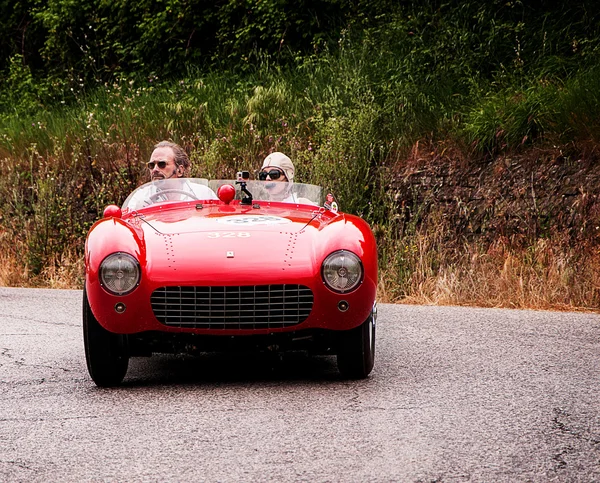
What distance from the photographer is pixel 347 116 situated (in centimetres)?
1508

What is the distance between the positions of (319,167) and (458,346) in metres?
6.32

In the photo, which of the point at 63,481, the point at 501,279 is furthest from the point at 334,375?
the point at 501,279

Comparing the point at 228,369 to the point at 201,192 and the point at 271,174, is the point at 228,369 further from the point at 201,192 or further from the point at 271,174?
the point at 271,174

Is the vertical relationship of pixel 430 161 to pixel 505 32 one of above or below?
below

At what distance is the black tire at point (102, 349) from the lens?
5773 millimetres

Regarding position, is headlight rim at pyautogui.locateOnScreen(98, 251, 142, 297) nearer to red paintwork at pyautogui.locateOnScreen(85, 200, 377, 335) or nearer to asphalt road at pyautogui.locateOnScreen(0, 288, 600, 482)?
red paintwork at pyautogui.locateOnScreen(85, 200, 377, 335)

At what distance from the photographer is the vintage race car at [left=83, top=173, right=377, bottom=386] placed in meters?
5.61

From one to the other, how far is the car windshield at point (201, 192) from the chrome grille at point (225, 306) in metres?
1.52

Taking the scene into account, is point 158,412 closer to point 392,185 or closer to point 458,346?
point 458,346

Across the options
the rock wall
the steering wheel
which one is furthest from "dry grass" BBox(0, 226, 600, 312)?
the steering wheel

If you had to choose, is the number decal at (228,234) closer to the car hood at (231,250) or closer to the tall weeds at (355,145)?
the car hood at (231,250)

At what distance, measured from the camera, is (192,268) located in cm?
563

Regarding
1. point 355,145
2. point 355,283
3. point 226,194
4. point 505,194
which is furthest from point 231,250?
point 355,145

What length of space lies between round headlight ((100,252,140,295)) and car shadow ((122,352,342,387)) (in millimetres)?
690
